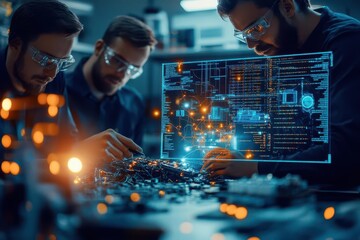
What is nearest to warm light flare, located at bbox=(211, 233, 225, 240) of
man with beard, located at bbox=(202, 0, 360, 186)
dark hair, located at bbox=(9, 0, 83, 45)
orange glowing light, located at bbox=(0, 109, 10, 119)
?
orange glowing light, located at bbox=(0, 109, 10, 119)

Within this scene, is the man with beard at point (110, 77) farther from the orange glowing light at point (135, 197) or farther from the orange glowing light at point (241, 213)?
the orange glowing light at point (241, 213)

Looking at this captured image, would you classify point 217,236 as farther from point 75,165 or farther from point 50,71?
point 50,71

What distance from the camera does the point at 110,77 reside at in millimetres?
2062

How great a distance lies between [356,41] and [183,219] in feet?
3.03

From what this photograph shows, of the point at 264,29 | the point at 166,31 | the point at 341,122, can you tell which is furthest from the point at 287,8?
the point at 166,31

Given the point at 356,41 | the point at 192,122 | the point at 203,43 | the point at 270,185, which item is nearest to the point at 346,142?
the point at 356,41

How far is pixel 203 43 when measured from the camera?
3283 millimetres

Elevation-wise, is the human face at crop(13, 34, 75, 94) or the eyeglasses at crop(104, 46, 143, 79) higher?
the eyeglasses at crop(104, 46, 143, 79)

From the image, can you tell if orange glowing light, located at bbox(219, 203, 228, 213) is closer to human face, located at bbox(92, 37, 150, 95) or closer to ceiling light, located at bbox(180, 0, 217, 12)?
human face, located at bbox(92, 37, 150, 95)

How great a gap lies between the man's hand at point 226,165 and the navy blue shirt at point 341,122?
1.4 inches

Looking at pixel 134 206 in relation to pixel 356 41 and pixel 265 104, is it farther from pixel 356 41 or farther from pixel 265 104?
pixel 356 41

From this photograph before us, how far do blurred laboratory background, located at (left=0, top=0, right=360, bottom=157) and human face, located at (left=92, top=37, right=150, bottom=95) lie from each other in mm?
929

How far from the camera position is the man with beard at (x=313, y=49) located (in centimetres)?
107

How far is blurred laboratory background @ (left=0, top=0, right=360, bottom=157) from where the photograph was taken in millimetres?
3133
